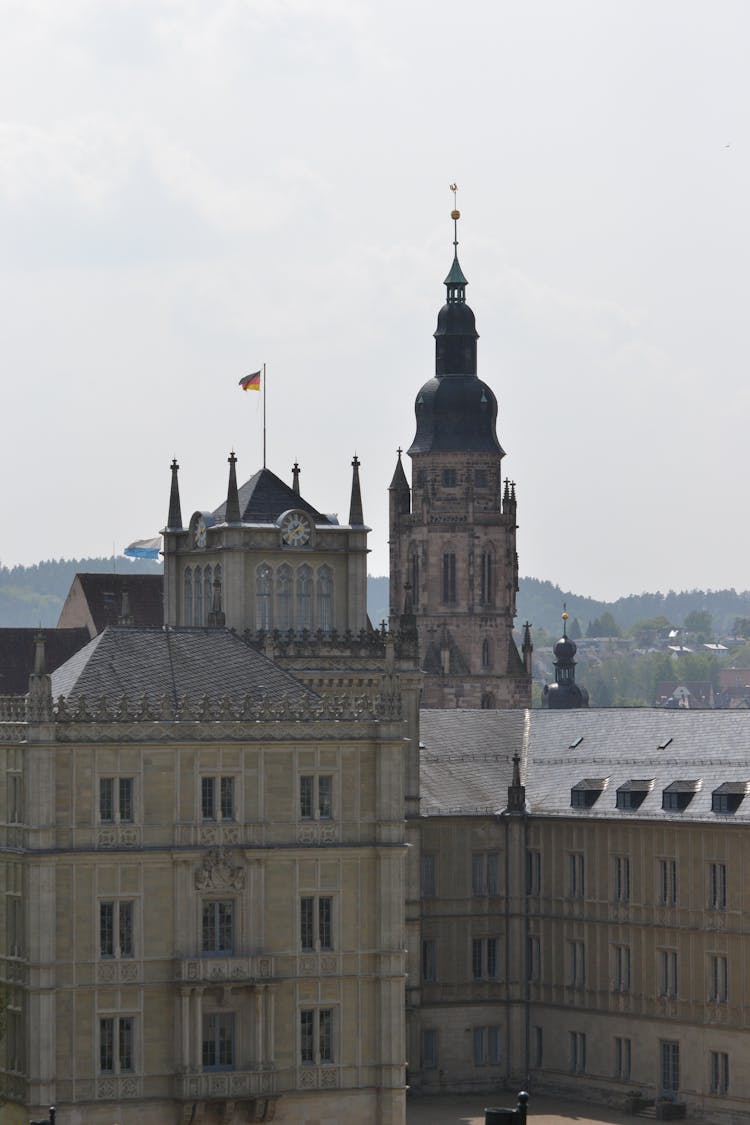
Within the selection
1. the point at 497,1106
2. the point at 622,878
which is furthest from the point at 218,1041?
the point at 622,878

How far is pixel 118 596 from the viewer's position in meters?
197

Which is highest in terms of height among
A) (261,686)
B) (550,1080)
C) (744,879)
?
(261,686)

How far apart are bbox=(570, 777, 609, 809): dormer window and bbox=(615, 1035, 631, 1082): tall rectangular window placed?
34.2ft

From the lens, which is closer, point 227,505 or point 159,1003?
point 159,1003

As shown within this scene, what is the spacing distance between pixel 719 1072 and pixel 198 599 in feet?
100

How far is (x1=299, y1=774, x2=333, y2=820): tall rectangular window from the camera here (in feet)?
397

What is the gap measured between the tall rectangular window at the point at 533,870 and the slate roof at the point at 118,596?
43.7 m

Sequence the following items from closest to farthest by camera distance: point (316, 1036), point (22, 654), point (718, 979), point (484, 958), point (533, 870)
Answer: point (316, 1036)
point (718, 979)
point (484, 958)
point (533, 870)
point (22, 654)

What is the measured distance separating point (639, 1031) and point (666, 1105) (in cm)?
471

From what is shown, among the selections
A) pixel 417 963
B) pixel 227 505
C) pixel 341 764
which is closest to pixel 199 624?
pixel 227 505

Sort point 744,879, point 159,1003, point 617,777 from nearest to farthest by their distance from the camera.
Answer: point 159,1003 → point 744,879 → point 617,777

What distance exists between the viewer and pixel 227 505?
14675 centimetres

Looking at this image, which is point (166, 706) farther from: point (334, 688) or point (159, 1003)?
point (334, 688)

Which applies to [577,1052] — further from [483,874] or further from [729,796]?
[729,796]
